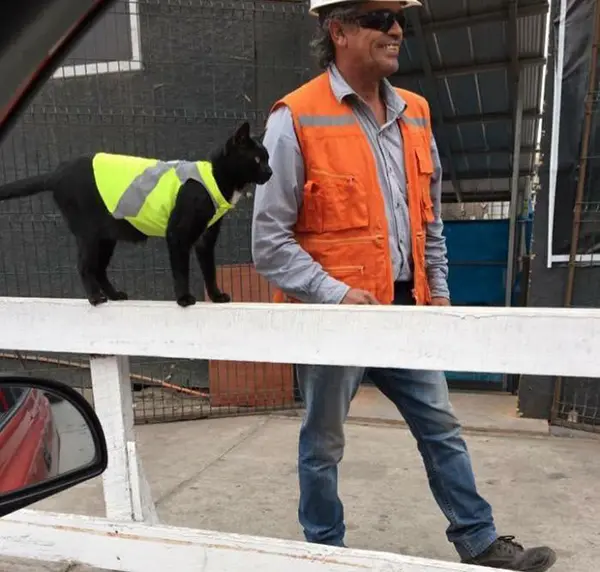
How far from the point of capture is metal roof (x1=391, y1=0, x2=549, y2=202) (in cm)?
589

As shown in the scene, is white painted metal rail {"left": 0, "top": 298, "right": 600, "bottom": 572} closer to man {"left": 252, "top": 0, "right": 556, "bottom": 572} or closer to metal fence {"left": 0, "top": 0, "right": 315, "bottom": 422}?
man {"left": 252, "top": 0, "right": 556, "bottom": 572}

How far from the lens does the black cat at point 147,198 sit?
183 centimetres

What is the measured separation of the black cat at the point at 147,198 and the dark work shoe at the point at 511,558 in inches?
49.4

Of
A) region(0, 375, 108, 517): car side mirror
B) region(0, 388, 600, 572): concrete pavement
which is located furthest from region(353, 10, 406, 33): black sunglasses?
region(0, 388, 600, 572): concrete pavement

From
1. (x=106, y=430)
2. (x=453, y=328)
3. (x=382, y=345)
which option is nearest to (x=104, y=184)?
(x=106, y=430)

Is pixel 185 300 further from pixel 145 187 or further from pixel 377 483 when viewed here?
pixel 377 483

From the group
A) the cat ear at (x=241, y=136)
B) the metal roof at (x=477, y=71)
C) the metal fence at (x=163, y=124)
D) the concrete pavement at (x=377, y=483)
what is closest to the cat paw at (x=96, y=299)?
the cat ear at (x=241, y=136)

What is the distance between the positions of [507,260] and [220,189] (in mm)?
4565

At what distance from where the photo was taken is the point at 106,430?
1.77 m

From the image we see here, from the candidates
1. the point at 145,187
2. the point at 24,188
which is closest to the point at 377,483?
the point at 145,187

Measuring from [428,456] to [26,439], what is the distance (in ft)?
4.52

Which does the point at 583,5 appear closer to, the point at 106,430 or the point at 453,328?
the point at 453,328

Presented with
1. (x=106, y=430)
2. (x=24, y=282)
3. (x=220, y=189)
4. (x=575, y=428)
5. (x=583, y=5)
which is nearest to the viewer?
(x=106, y=430)

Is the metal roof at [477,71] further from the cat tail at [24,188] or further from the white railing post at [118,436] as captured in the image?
the white railing post at [118,436]
